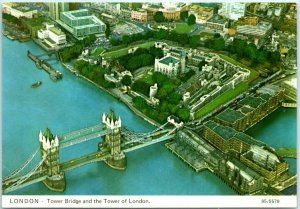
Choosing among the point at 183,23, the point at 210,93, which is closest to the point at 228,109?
the point at 210,93

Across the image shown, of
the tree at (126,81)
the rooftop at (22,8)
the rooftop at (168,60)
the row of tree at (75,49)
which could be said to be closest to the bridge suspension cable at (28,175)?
the tree at (126,81)

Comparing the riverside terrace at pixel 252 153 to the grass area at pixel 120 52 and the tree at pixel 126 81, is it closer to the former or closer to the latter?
the tree at pixel 126 81

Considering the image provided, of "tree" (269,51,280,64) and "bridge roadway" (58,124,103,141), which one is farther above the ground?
"tree" (269,51,280,64)

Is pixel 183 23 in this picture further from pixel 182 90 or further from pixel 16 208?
pixel 16 208

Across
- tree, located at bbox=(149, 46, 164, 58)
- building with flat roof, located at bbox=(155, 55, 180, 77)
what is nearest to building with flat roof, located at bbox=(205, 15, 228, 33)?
tree, located at bbox=(149, 46, 164, 58)

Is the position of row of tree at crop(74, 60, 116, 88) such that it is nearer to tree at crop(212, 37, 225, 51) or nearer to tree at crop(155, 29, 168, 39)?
tree at crop(155, 29, 168, 39)

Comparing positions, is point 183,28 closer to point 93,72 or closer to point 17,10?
point 93,72

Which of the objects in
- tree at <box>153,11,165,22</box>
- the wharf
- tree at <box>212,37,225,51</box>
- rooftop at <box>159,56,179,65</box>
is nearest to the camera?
the wharf
